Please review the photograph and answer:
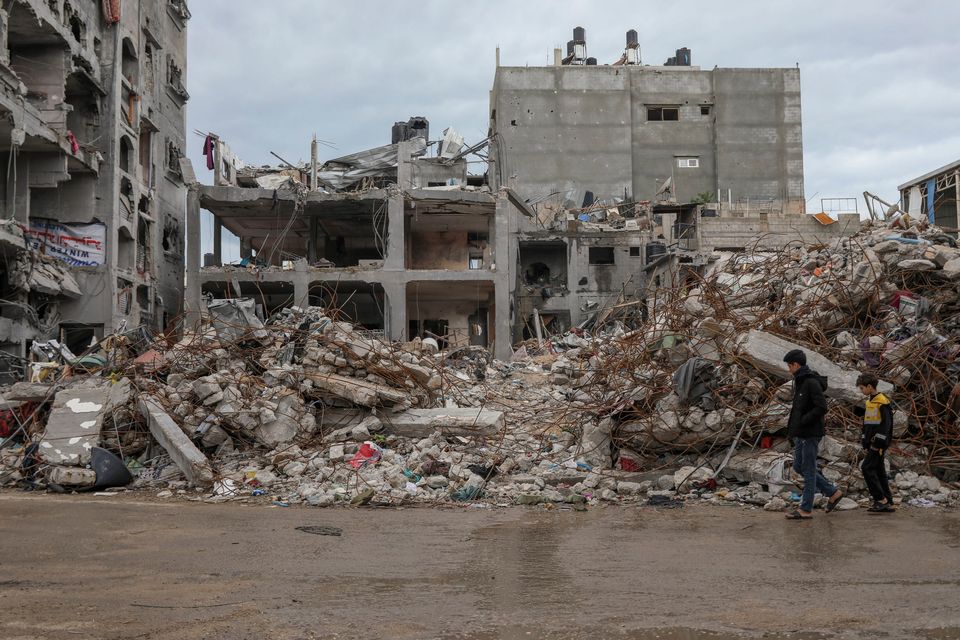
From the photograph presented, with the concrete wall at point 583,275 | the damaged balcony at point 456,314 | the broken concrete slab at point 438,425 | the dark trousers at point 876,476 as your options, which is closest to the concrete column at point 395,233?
the damaged balcony at point 456,314

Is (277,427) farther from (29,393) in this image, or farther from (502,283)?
(502,283)

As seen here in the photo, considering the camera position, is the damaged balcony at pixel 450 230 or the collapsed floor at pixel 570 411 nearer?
the collapsed floor at pixel 570 411

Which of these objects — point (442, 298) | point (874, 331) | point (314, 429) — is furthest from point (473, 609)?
point (442, 298)

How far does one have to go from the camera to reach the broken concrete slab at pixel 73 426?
902cm

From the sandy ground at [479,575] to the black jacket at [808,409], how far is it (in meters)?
0.80

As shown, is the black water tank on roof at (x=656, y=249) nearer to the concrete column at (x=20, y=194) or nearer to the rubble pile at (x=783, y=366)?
the rubble pile at (x=783, y=366)

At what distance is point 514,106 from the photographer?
4478 centimetres

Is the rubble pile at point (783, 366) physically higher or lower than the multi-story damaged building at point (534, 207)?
lower

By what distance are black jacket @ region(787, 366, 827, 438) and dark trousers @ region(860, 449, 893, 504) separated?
704mm

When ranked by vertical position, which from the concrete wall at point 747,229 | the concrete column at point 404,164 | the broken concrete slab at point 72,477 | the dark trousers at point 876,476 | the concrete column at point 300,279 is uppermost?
the concrete column at point 404,164

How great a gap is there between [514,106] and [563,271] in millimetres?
14306

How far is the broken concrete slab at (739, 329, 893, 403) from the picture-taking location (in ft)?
25.4

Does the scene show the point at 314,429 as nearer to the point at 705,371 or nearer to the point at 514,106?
the point at 705,371

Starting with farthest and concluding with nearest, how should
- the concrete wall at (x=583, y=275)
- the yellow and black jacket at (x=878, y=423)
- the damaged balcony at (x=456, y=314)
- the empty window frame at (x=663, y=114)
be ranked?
the empty window frame at (x=663, y=114)
the concrete wall at (x=583, y=275)
the damaged balcony at (x=456, y=314)
the yellow and black jacket at (x=878, y=423)
